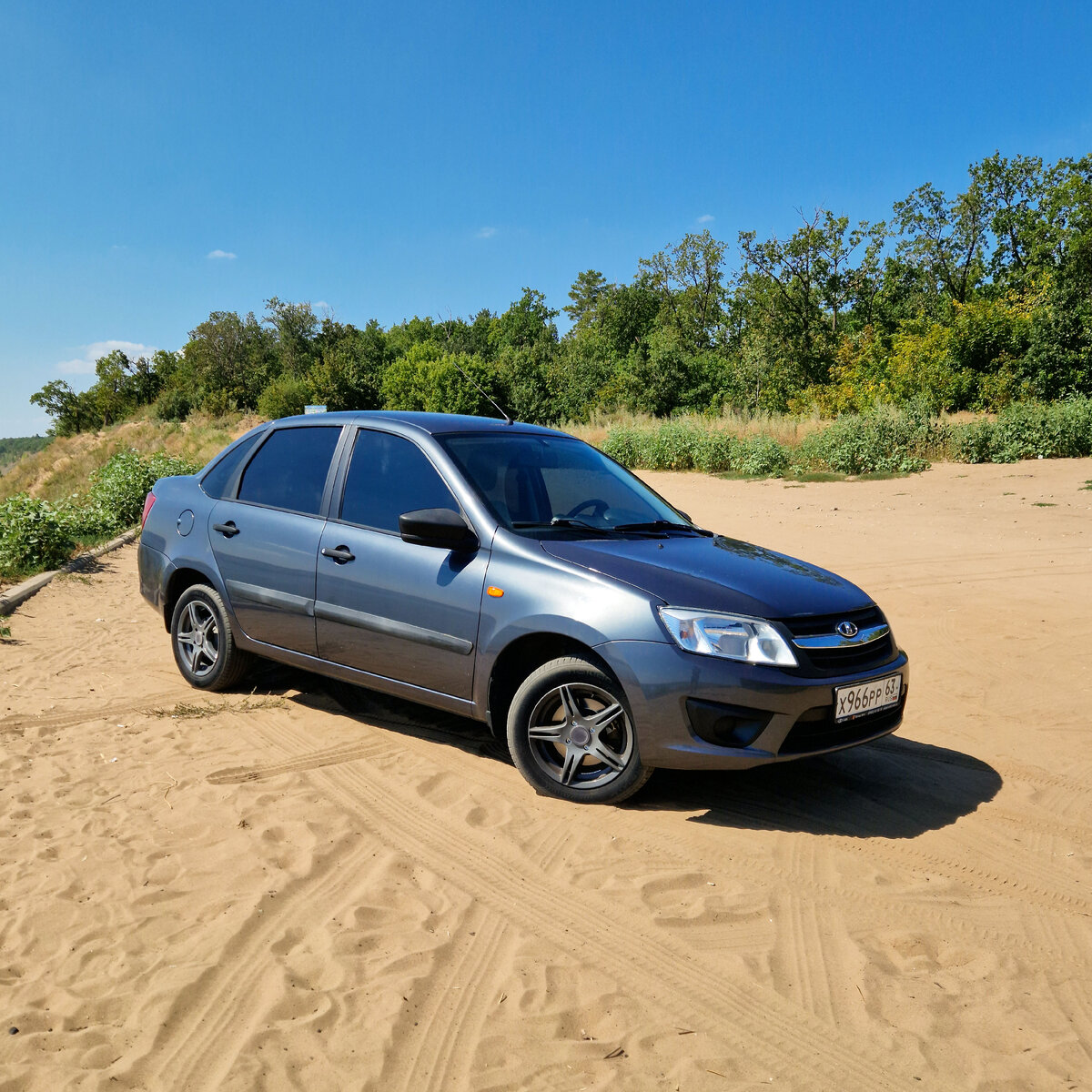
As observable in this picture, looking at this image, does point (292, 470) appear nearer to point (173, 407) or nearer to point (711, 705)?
point (711, 705)

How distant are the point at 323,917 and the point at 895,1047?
1848 millimetres

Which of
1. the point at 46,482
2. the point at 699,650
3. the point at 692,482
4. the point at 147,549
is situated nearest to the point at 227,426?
the point at 46,482

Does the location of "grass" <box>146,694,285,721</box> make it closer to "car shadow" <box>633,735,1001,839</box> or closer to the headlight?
"car shadow" <box>633,735,1001,839</box>

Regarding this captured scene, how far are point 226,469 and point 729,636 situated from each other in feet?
11.9

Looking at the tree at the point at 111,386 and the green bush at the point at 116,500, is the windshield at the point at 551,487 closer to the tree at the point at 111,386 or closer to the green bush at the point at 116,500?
the green bush at the point at 116,500

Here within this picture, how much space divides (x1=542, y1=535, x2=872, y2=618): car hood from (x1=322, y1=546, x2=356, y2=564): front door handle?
1161 mm

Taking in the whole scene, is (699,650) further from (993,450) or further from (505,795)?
(993,450)

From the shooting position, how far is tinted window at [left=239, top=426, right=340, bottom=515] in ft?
17.9

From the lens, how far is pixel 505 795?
14.6 feet

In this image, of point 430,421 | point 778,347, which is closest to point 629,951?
point 430,421

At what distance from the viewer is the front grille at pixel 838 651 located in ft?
13.1

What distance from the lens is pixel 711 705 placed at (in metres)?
3.87

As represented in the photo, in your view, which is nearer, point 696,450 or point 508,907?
point 508,907

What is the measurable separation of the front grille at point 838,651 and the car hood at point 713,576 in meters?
0.04
